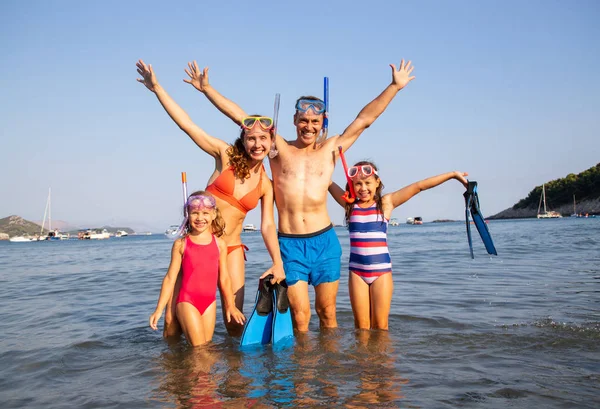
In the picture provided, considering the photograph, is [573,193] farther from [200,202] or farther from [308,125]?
[200,202]

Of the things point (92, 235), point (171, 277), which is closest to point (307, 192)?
point (171, 277)

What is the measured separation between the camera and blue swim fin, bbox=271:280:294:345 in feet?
17.1

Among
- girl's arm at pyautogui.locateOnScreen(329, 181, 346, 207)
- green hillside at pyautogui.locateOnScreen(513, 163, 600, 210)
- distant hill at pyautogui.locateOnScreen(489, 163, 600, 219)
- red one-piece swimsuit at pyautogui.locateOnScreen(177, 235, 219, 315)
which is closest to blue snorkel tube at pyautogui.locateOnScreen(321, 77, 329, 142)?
girl's arm at pyautogui.locateOnScreen(329, 181, 346, 207)

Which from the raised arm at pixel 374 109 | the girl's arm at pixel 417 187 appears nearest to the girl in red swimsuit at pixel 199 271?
the raised arm at pixel 374 109

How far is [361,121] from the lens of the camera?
5.60 meters

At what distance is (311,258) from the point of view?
5.33m

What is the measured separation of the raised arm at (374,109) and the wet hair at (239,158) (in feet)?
2.87

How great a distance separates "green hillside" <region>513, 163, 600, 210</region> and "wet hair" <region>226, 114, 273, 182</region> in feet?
351

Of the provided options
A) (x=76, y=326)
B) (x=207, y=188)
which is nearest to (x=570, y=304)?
(x=207, y=188)

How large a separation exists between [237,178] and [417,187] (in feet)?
6.32

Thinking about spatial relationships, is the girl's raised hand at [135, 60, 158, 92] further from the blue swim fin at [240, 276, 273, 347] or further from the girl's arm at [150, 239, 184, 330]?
the blue swim fin at [240, 276, 273, 347]

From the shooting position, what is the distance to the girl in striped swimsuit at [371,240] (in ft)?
17.5

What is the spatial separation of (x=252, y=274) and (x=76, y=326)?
6.98 meters

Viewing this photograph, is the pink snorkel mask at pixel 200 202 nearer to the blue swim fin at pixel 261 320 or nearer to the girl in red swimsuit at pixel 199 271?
the girl in red swimsuit at pixel 199 271
